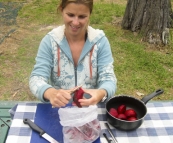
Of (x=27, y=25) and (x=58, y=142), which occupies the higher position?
(x=58, y=142)

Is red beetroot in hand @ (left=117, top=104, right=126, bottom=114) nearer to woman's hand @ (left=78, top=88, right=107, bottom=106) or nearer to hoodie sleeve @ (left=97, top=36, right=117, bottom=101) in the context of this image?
woman's hand @ (left=78, top=88, right=107, bottom=106)

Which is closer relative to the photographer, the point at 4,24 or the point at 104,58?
the point at 104,58

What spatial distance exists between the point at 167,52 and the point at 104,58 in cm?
273

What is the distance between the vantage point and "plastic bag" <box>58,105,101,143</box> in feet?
4.24

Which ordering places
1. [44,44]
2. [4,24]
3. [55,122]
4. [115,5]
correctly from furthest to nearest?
[115,5]
[4,24]
[44,44]
[55,122]

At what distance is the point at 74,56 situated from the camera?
6.07ft

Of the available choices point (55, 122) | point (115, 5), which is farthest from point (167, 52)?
point (55, 122)

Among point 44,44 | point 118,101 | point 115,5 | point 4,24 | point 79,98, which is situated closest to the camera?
point 79,98

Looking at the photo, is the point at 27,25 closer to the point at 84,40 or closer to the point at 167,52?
the point at 167,52

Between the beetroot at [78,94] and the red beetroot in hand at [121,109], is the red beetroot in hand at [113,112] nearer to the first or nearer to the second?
the red beetroot in hand at [121,109]

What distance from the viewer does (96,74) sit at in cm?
190

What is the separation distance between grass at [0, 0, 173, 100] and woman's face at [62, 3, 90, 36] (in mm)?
1728

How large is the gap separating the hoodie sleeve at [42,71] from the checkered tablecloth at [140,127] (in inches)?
4.5

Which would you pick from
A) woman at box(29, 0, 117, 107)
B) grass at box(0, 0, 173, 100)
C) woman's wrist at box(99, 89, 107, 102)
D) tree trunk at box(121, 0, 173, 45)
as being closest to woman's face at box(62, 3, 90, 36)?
woman at box(29, 0, 117, 107)
